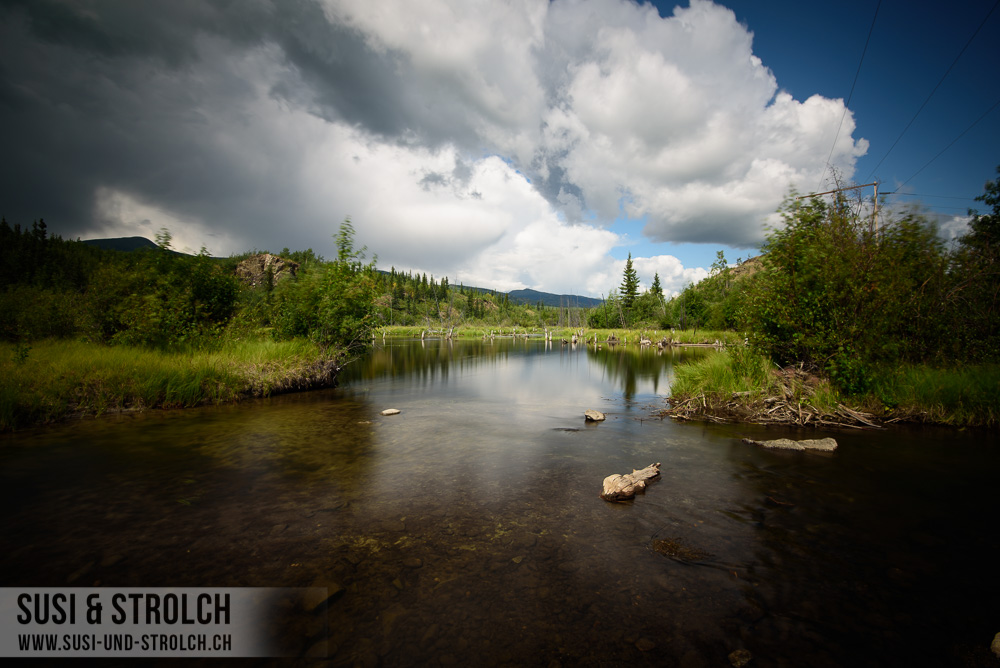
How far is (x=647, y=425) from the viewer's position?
1331 centimetres

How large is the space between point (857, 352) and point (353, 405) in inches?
Result: 734

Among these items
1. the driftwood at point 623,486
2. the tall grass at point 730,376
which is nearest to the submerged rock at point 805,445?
the tall grass at point 730,376

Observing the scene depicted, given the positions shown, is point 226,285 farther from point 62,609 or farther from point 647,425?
point 647,425

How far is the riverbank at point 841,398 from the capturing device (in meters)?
12.0

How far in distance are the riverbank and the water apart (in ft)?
3.77

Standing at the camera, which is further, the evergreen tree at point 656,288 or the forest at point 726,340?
the evergreen tree at point 656,288

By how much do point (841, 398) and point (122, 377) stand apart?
81.1ft

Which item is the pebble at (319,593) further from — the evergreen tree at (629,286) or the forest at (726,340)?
the evergreen tree at (629,286)

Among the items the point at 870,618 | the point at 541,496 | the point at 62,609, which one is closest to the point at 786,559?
the point at 870,618

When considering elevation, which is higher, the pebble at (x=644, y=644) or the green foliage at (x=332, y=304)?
the green foliage at (x=332, y=304)

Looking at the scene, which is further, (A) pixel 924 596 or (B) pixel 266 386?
(B) pixel 266 386

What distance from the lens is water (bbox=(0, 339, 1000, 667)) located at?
3.92 m

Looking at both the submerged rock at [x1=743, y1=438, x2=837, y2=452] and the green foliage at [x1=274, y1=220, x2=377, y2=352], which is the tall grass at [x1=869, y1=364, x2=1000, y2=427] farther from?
the green foliage at [x1=274, y1=220, x2=377, y2=352]

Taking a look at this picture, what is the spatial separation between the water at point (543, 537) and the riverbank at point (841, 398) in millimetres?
1150
